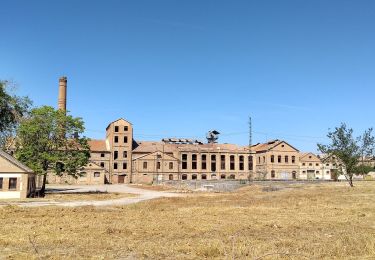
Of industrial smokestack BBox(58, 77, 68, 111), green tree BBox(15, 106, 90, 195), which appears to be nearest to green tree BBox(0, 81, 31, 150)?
green tree BBox(15, 106, 90, 195)

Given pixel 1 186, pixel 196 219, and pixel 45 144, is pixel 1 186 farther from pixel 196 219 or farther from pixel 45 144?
pixel 196 219

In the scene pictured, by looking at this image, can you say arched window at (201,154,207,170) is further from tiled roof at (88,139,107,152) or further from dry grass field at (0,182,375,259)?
dry grass field at (0,182,375,259)

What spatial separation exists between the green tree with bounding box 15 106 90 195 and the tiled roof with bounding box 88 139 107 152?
40694mm

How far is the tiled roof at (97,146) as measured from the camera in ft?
297

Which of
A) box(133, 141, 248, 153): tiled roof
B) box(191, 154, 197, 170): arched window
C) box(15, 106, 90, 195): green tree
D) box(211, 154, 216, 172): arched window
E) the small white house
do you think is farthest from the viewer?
box(211, 154, 216, 172): arched window

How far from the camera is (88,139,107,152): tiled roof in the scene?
90562 mm

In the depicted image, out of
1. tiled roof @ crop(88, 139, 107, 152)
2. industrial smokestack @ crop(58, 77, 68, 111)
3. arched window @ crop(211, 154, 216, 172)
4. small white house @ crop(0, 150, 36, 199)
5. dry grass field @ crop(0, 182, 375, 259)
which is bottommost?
dry grass field @ crop(0, 182, 375, 259)

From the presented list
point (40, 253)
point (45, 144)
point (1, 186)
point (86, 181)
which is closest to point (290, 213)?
point (40, 253)

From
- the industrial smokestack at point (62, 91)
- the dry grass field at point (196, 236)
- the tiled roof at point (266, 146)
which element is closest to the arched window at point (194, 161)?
the tiled roof at point (266, 146)

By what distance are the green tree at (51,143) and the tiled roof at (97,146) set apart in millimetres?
40694

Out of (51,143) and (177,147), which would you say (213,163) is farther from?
(51,143)

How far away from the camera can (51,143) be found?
4716cm

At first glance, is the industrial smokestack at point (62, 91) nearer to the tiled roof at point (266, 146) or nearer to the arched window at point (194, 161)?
the arched window at point (194, 161)

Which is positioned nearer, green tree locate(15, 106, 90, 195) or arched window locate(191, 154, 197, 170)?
green tree locate(15, 106, 90, 195)
